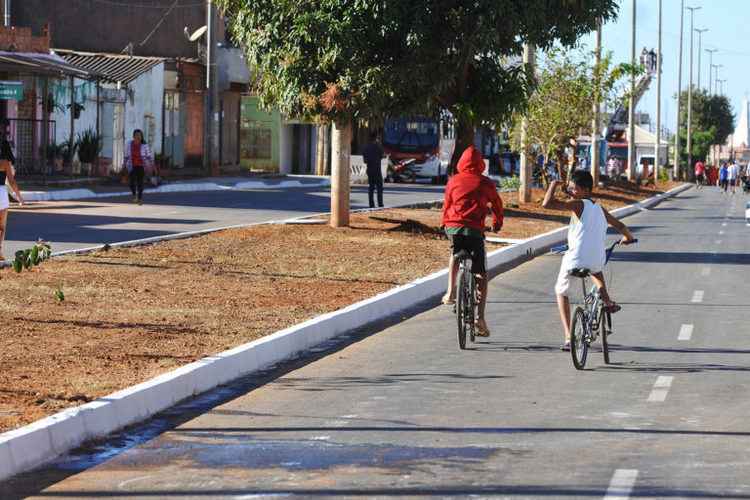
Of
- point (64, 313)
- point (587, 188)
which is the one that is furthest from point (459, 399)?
point (64, 313)

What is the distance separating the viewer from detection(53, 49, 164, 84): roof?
1924 inches

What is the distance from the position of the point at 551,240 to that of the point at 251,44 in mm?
7933

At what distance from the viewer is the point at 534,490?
785 centimetres

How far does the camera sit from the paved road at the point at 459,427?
809 cm

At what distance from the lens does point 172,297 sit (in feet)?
54.9

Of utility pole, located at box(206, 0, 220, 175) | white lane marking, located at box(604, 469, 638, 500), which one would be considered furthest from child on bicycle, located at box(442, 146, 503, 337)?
utility pole, located at box(206, 0, 220, 175)

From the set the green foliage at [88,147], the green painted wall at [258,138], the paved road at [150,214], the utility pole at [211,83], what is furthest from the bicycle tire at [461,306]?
→ the green painted wall at [258,138]

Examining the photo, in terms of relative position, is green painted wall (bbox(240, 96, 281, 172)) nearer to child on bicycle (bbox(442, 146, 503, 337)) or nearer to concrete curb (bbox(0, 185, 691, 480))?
concrete curb (bbox(0, 185, 691, 480))

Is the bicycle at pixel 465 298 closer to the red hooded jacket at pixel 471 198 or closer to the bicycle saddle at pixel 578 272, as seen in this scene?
the red hooded jacket at pixel 471 198

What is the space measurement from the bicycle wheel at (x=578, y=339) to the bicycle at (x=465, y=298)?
161 centimetres

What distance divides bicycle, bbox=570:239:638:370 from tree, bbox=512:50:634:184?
104ft

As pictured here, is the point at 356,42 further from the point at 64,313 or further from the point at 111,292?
the point at 64,313

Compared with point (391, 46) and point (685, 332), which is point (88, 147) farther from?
point (685, 332)

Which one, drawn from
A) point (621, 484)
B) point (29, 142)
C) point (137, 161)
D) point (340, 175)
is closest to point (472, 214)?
point (621, 484)
